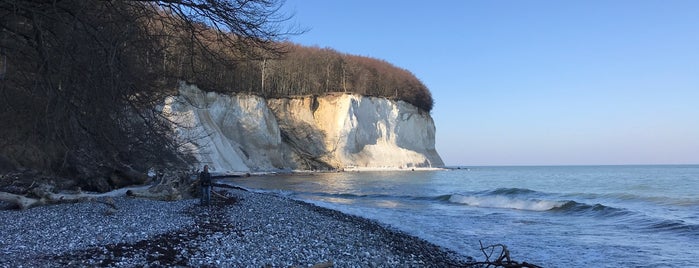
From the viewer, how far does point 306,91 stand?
69125 millimetres

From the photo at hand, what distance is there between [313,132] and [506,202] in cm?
4260

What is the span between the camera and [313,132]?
214ft

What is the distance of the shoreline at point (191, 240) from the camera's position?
648cm

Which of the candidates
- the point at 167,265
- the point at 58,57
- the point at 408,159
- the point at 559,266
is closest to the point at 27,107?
the point at 58,57

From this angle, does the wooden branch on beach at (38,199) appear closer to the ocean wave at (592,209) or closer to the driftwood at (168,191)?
the driftwood at (168,191)

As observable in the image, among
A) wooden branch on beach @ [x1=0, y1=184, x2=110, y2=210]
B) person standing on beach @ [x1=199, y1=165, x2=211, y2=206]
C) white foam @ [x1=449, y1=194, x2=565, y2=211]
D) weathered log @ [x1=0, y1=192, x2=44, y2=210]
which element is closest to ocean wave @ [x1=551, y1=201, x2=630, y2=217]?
white foam @ [x1=449, y1=194, x2=565, y2=211]

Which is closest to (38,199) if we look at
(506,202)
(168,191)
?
(168,191)

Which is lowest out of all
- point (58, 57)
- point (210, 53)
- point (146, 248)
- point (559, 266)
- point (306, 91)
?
point (559, 266)

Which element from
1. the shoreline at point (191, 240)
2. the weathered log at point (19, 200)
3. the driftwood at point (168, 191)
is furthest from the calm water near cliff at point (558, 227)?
the weathered log at point (19, 200)

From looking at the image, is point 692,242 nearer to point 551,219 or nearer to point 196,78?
point 551,219

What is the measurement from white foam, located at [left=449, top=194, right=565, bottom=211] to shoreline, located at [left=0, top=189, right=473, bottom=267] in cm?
1275

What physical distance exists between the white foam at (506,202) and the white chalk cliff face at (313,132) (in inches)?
990

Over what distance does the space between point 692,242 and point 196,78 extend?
1303cm

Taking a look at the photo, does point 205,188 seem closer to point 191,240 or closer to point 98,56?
point 191,240
